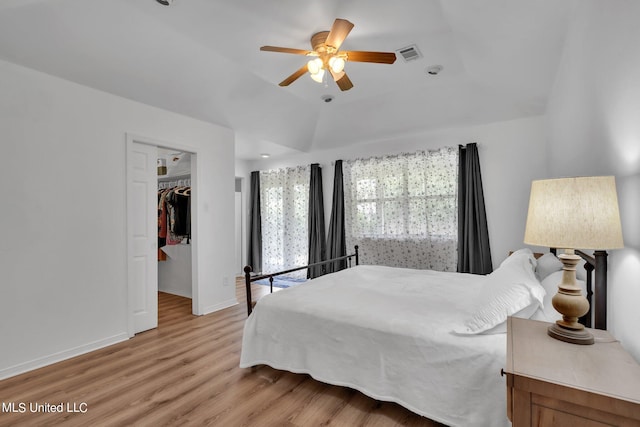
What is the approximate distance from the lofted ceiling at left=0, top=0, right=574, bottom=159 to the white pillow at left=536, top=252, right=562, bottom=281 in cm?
166

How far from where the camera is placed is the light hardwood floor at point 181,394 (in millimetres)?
1869

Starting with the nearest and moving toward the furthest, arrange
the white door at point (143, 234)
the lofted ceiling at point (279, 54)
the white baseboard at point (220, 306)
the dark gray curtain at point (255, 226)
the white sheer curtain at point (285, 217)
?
the lofted ceiling at point (279, 54) < the white door at point (143, 234) < the white baseboard at point (220, 306) < the white sheer curtain at point (285, 217) < the dark gray curtain at point (255, 226)

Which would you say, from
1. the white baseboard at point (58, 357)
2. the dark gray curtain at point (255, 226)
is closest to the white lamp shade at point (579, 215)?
the white baseboard at point (58, 357)

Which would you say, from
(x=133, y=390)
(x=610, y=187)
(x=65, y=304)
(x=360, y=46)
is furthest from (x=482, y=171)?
(x=65, y=304)

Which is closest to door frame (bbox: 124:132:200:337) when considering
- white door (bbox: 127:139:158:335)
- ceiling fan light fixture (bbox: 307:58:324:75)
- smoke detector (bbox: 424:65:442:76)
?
white door (bbox: 127:139:158:335)

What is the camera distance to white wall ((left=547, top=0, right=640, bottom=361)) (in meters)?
1.17

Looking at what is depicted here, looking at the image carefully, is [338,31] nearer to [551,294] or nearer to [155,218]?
[551,294]

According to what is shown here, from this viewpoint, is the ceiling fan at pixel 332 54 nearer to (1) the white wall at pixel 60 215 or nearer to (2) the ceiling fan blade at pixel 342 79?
(2) the ceiling fan blade at pixel 342 79

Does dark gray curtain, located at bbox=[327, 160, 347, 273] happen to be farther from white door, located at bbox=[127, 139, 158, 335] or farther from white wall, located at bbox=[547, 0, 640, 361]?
white wall, located at bbox=[547, 0, 640, 361]

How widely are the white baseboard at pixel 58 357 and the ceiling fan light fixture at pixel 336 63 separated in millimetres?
3299

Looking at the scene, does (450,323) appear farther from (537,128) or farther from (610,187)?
(537,128)

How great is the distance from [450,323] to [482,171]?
2.96 meters

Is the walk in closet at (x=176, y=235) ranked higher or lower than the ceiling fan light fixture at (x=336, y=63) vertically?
lower

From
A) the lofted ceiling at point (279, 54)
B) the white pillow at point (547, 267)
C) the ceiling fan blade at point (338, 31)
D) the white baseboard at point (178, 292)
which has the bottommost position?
the white baseboard at point (178, 292)
